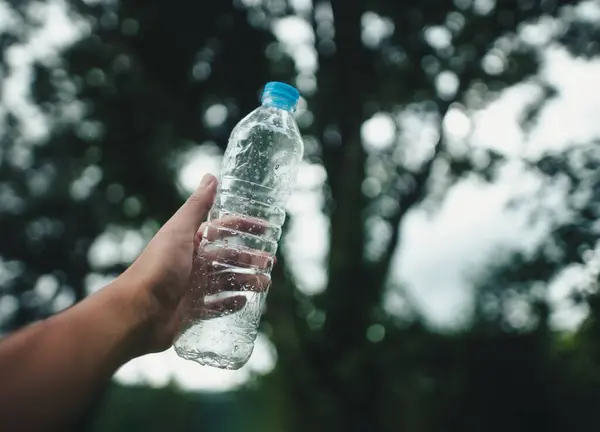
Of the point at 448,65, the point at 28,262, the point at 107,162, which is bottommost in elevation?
the point at 28,262

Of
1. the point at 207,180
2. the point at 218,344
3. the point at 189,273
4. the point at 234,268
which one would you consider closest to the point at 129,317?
the point at 189,273

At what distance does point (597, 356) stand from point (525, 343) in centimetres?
57

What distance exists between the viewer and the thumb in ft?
6.29

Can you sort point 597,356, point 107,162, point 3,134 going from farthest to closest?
1. point 3,134
2. point 107,162
3. point 597,356

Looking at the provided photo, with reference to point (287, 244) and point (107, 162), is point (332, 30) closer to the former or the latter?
point (287, 244)

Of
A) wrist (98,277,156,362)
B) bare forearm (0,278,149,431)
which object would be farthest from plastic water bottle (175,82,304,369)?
bare forearm (0,278,149,431)

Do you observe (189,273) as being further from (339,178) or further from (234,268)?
(339,178)

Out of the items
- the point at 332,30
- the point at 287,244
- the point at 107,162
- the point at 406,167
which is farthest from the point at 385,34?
the point at 107,162

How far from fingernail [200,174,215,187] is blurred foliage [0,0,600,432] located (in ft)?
13.9

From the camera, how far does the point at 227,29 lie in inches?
269

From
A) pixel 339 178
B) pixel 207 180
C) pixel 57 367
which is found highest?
pixel 339 178

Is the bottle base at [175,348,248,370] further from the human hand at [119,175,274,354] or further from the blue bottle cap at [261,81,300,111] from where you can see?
the blue bottle cap at [261,81,300,111]

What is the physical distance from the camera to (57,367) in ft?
3.81

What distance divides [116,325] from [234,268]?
790 mm
